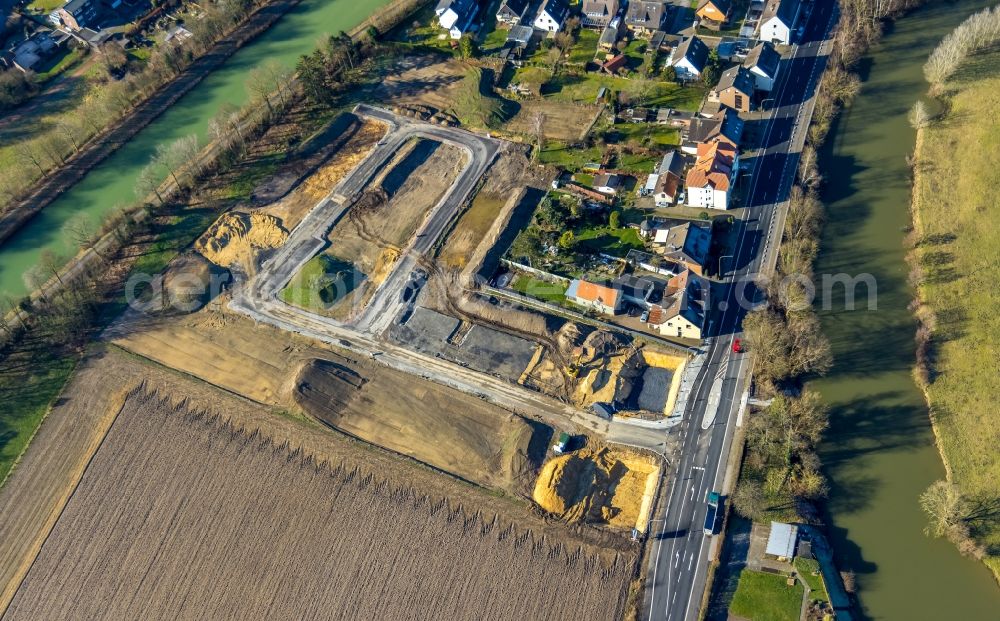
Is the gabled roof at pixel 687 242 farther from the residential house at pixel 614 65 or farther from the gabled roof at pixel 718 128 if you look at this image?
the residential house at pixel 614 65

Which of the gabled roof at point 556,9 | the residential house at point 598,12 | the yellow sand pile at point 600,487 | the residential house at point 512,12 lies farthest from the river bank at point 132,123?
the yellow sand pile at point 600,487

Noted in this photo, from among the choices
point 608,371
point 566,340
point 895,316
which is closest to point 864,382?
point 895,316

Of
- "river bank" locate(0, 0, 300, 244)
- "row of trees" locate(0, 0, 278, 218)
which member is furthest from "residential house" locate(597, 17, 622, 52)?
"row of trees" locate(0, 0, 278, 218)

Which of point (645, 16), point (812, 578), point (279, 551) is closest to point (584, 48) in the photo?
point (645, 16)

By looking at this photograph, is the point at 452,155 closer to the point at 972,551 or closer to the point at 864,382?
the point at 864,382

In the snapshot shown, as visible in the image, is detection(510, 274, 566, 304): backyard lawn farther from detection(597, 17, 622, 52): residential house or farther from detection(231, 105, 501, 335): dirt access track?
detection(597, 17, 622, 52): residential house

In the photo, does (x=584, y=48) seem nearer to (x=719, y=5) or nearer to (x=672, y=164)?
(x=719, y=5)
